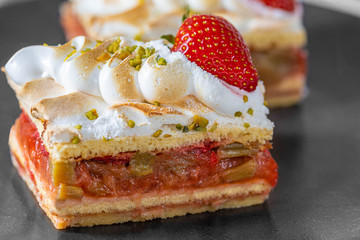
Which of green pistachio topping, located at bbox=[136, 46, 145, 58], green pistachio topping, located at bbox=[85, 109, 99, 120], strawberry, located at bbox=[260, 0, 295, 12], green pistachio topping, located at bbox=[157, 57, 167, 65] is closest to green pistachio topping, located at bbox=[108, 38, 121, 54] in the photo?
green pistachio topping, located at bbox=[136, 46, 145, 58]

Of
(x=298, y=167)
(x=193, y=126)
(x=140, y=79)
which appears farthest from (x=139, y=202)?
(x=298, y=167)

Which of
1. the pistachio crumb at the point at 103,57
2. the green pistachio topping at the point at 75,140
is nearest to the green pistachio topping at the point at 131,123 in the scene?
the green pistachio topping at the point at 75,140

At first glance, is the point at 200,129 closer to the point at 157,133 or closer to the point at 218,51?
the point at 157,133

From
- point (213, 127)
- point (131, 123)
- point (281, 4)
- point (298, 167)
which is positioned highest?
point (131, 123)

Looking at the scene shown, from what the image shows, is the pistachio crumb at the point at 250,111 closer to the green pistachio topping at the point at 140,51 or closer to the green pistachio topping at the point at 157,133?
the green pistachio topping at the point at 157,133

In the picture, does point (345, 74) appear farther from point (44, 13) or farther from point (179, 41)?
point (44, 13)

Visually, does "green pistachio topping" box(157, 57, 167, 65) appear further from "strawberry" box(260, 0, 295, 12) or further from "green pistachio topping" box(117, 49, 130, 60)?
"strawberry" box(260, 0, 295, 12)
